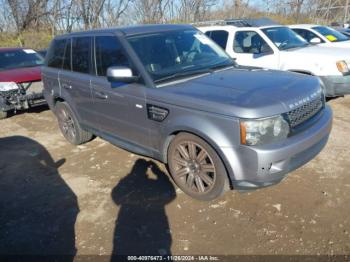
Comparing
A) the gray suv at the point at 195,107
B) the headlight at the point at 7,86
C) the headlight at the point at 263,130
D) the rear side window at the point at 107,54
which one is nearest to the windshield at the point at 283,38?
the gray suv at the point at 195,107

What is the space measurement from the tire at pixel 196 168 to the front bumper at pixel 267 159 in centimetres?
19

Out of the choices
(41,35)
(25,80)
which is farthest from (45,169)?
(41,35)

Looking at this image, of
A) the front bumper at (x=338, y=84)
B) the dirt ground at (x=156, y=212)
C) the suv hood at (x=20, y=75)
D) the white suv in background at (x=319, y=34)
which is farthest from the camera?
the white suv in background at (x=319, y=34)

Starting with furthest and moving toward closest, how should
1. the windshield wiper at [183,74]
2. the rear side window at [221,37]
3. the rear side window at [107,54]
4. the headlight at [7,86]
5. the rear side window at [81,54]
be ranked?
the rear side window at [221,37]
the headlight at [7,86]
the rear side window at [81,54]
the rear side window at [107,54]
the windshield wiper at [183,74]

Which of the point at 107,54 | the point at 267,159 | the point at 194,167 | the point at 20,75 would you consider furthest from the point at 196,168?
the point at 20,75

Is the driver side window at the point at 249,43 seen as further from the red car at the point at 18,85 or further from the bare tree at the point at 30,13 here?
the bare tree at the point at 30,13

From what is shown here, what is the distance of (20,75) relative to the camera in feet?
24.8

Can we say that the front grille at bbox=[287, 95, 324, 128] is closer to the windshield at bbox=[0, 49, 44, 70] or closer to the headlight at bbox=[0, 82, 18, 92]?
the headlight at bbox=[0, 82, 18, 92]

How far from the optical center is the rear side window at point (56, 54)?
549cm

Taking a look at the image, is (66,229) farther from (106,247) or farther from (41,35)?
(41,35)

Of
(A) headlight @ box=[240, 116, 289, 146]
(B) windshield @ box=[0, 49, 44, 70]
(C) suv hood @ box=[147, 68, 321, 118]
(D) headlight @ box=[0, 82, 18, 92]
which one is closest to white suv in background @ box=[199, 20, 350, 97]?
(C) suv hood @ box=[147, 68, 321, 118]

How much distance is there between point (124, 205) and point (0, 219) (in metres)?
1.44

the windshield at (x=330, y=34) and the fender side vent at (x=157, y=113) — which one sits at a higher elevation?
the windshield at (x=330, y=34)

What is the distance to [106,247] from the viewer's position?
316 cm
